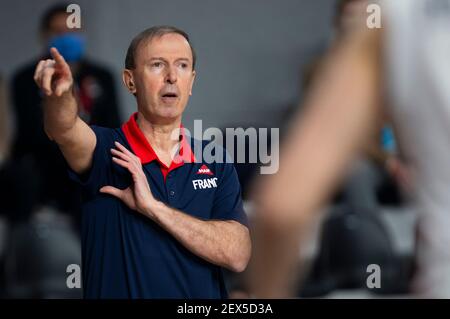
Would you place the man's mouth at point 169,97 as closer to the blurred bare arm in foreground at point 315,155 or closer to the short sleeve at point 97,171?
the short sleeve at point 97,171

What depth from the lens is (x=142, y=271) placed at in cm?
203

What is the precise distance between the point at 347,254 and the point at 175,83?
139 cm

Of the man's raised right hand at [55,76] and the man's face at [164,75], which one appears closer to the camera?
the man's raised right hand at [55,76]

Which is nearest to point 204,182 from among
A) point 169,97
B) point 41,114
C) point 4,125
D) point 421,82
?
point 169,97

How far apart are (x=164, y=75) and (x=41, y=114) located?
78 cm

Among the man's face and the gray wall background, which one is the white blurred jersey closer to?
the man's face

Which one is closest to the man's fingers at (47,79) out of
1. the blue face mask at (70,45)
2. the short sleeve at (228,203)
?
the short sleeve at (228,203)

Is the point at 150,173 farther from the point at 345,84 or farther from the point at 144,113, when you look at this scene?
the point at 345,84

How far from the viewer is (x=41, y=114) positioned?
271 cm

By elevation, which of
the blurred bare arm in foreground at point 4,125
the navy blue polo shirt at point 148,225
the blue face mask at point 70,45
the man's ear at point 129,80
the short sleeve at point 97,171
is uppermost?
the blue face mask at point 70,45

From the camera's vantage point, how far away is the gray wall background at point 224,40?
233cm

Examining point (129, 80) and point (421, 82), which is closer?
point (421, 82)

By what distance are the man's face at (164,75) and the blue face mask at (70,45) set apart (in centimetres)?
45

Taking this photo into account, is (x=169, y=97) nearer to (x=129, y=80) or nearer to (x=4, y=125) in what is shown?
(x=129, y=80)
